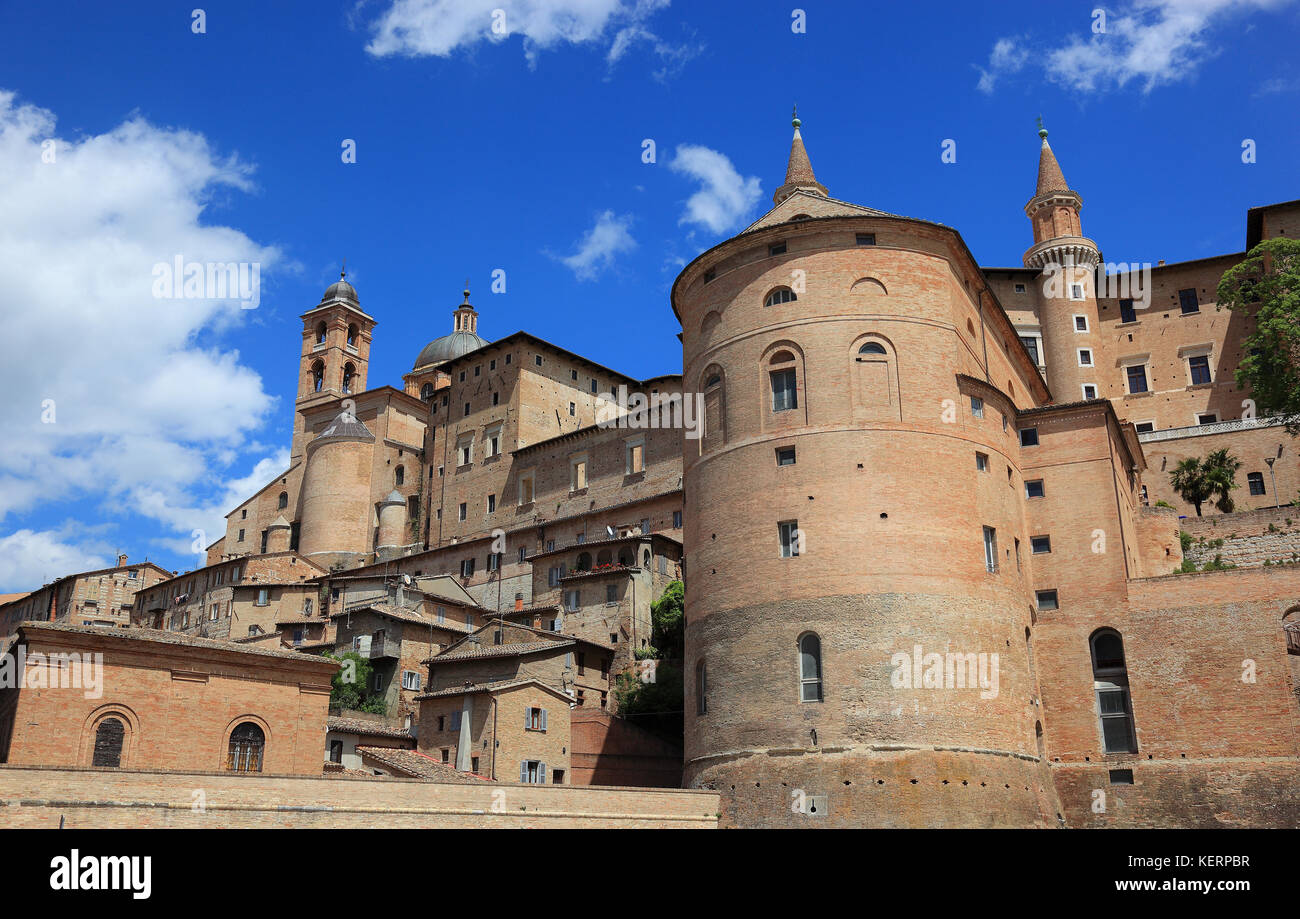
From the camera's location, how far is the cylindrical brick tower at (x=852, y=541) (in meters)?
27.4

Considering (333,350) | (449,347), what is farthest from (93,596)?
(449,347)

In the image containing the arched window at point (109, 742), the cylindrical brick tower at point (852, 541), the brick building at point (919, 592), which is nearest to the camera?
the arched window at point (109, 742)

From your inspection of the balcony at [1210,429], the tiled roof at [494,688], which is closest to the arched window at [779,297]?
the tiled roof at [494,688]

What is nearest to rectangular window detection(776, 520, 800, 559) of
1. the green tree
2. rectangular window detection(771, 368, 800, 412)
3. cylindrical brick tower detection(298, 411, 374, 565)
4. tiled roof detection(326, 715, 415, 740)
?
rectangular window detection(771, 368, 800, 412)

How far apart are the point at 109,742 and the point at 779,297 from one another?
802 inches

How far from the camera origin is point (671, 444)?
180ft

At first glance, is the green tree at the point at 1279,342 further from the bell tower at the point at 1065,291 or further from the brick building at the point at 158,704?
the brick building at the point at 158,704

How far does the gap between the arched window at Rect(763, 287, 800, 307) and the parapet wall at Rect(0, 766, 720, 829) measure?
13.6m

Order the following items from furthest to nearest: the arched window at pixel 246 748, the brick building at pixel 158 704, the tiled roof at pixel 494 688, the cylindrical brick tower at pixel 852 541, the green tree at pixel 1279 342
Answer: the green tree at pixel 1279 342, the tiled roof at pixel 494 688, the cylindrical brick tower at pixel 852 541, the arched window at pixel 246 748, the brick building at pixel 158 704

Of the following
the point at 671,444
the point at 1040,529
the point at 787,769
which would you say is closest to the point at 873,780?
the point at 787,769

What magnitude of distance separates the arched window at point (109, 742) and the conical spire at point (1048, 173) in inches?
1994

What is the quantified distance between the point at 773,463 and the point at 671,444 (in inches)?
968

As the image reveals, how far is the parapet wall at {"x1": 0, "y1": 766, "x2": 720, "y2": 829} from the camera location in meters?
20.7

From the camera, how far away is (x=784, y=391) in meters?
31.2
